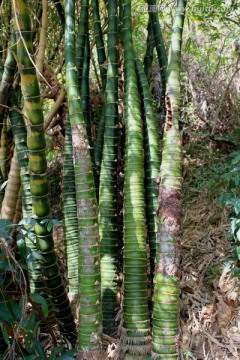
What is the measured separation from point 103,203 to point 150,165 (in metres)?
0.31

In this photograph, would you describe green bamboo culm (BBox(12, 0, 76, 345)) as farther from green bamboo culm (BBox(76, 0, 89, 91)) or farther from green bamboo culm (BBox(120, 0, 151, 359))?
green bamboo culm (BBox(76, 0, 89, 91))

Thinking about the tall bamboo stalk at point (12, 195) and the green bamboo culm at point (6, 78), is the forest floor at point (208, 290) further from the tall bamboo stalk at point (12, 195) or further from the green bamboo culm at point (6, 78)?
the green bamboo culm at point (6, 78)

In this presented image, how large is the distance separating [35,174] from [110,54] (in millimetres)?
774

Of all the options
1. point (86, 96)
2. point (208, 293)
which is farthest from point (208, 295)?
point (86, 96)

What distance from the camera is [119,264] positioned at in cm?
217

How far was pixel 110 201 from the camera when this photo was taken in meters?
2.00

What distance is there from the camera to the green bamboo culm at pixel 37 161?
5.20 ft

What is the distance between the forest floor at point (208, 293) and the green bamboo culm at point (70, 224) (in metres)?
0.58

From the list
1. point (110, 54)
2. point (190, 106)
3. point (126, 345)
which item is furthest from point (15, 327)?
point (190, 106)

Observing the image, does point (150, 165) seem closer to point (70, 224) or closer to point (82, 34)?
point (70, 224)

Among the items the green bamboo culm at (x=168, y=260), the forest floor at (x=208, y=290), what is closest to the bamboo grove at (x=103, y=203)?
the green bamboo culm at (x=168, y=260)

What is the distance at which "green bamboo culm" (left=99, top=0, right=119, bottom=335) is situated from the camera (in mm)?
1973

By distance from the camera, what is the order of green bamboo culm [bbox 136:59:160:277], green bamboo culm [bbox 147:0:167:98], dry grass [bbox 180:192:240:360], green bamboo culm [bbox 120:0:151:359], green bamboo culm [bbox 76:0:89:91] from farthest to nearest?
green bamboo culm [bbox 147:0:167:98] < green bamboo culm [bbox 76:0:89:91] < green bamboo culm [bbox 136:59:160:277] < dry grass [bbox 180:192:240:360] < green bamboo culm [bbox 120:0:151:359]

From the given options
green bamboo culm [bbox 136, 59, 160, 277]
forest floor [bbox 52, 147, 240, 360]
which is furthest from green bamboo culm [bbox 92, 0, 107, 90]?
forest floor [bbox 52, 147, 240, 360]
